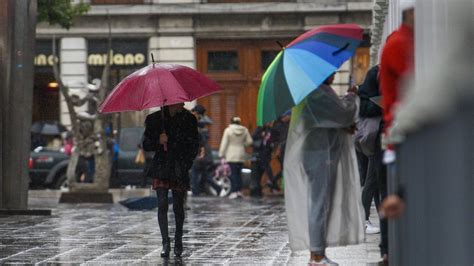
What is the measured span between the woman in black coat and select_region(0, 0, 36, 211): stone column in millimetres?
8020

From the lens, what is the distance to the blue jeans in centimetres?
2922

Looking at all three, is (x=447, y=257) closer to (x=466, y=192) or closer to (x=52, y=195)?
(x=466, y=192)

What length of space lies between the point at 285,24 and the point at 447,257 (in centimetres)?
3375

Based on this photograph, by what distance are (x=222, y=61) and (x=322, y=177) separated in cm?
2922

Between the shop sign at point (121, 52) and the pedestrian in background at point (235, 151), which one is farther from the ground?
the shop sign at point (121, 52)

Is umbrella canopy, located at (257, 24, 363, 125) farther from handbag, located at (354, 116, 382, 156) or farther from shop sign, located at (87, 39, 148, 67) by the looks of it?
shop sign, located at (87, 39, 148, 67)

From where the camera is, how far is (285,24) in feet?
129

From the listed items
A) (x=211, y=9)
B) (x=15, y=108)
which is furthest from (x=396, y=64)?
(x=211, y=9)

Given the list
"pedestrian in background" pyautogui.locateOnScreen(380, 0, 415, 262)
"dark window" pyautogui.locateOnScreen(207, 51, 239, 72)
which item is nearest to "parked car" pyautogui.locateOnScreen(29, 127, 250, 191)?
"dark window" pyautogui.locateOnScreen(207, 51, 239, 72)

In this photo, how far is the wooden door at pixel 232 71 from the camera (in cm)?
3925

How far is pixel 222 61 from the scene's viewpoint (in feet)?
130

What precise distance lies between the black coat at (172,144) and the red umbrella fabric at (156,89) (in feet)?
0.94

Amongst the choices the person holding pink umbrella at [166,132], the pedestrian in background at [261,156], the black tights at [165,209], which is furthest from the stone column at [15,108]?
the pedestrian in background at [261,156]

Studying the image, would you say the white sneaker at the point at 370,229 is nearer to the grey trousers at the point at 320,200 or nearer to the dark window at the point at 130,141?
the grey trousers at the point at 320,200
